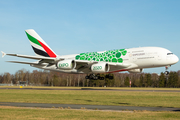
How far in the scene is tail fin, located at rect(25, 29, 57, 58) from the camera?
177 feet

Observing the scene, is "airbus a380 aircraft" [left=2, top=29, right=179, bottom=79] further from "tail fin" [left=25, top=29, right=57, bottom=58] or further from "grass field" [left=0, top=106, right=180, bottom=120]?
"grass field" [left=0, top=106, right=180, bottom=120]

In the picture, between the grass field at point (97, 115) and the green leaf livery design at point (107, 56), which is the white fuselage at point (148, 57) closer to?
the green leaf livery design at point (107, 56)

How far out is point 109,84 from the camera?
431ft

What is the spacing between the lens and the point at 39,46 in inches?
2142

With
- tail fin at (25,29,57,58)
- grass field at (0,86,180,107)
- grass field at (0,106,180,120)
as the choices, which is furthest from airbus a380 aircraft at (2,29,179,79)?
grass field at (0,106,180,120)

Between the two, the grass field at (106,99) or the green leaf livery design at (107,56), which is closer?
the grass field at (106,99)

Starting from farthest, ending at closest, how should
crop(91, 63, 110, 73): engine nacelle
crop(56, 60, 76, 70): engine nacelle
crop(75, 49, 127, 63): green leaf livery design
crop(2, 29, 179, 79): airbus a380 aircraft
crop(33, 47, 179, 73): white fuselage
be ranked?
1. crop(75, 49, 127, 63): green leaf livery design
2. crop(56, 60, 76, 70): engine nacelle
3. crop(91, 63, 110, 73): engine nacelle
4. crop(2, 29, 179, 79): airbus a380 aircraft
5. crop(33, 47, 179, 73): white fuselage

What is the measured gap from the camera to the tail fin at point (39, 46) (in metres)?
53.9

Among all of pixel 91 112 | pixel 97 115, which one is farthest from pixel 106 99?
pixel 97 115

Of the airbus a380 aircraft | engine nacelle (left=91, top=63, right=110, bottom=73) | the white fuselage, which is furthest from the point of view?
engine nacelle (left=91, top=63, right=110, bottom=73)

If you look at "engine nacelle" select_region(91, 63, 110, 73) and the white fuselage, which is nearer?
the white fuselage

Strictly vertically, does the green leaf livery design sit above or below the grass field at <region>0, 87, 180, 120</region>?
above

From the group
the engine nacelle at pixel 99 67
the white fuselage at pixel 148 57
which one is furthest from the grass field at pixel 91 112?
the engine nacelle at pixel 99 67

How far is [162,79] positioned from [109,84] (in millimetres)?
30526
